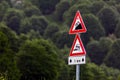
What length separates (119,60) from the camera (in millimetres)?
163500

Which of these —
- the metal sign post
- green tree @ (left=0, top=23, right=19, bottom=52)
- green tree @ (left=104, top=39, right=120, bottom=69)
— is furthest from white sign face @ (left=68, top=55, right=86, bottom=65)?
green tree @ (left=104, top=39, right=120, bottom=69)

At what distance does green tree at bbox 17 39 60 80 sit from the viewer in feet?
273

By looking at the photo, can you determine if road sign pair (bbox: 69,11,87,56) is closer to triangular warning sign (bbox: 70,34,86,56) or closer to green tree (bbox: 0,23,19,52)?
triangular warning sign (bbox: 70,34,86,56)

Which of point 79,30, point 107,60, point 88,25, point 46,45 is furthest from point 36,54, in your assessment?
point 88,25

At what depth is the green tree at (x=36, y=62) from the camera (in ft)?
273

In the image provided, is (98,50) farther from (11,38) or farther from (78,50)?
(78,50)

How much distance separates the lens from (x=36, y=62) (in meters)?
85.2

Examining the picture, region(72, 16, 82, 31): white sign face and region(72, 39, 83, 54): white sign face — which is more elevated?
region(72, 16, 82, 31): white sign face

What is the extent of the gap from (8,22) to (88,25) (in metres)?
32.1

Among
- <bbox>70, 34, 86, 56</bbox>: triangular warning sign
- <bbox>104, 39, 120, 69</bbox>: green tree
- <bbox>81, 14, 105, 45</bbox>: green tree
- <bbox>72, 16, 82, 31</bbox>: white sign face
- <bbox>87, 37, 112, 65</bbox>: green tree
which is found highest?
<bbox>81, 14, 105, 45</bbox>: green tree

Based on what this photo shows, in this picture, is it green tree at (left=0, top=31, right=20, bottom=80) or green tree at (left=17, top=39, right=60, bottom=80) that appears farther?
green tree at (left=17, top=39, right=60, bottom=80)

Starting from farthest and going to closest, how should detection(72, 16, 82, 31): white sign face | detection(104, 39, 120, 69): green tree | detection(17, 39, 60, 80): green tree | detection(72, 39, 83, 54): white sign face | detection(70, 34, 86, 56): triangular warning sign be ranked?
detection(104, 39, 120, 69): green tree → detection(17, 39, 60, 80): green tree → detection(72, 16, 82, 31): white sign face → detection(72, 39, 83, 54): white sign face → detection(70, 34, 86, 56): triangular warning sign

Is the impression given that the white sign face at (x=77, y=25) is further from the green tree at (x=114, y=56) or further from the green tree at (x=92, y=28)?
the green tree at (x=92, y=28)

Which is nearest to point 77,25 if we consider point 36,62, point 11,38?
point 36,62
